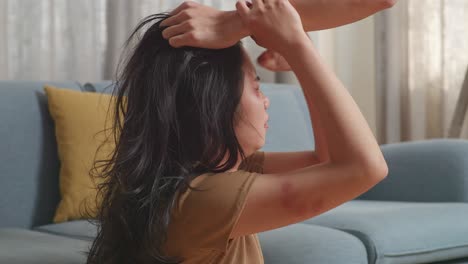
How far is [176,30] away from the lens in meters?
1.13

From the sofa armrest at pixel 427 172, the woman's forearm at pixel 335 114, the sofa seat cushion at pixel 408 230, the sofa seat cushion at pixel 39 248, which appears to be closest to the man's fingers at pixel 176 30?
the woman's forearm at pixel 335 114

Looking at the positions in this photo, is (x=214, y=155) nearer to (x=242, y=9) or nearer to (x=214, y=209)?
(x=214, y=209)

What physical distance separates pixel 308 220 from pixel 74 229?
57 cm

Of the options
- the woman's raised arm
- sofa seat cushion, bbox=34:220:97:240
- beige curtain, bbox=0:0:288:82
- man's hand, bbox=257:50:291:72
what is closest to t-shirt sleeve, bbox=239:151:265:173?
man's hand, bbox=257:50:291:72

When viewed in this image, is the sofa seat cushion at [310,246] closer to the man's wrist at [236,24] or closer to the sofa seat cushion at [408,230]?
the sofa seat cushion at [408,230]

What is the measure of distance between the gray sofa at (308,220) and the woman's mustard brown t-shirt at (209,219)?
1.43 feet

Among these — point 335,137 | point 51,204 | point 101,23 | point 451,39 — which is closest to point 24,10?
point 101,23

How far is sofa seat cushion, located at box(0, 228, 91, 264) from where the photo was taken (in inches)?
58.8

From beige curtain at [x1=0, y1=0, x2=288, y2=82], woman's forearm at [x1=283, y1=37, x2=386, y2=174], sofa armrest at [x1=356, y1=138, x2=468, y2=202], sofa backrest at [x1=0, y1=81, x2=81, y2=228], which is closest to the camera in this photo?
woman's forearm at [x1=283, y1=37, x2=386, y2=174]

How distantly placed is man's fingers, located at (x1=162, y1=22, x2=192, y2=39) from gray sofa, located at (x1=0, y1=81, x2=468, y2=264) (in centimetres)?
55

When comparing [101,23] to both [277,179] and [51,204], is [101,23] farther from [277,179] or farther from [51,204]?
[277,179]

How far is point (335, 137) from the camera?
1.04 m

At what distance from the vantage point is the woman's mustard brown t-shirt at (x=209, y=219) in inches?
41.6

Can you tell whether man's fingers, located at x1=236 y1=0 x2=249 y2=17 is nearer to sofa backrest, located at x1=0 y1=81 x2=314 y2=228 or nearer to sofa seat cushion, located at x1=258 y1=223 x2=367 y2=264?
sofa seat cushion, located at x1=258 y1=223 x2=367 y2=264
